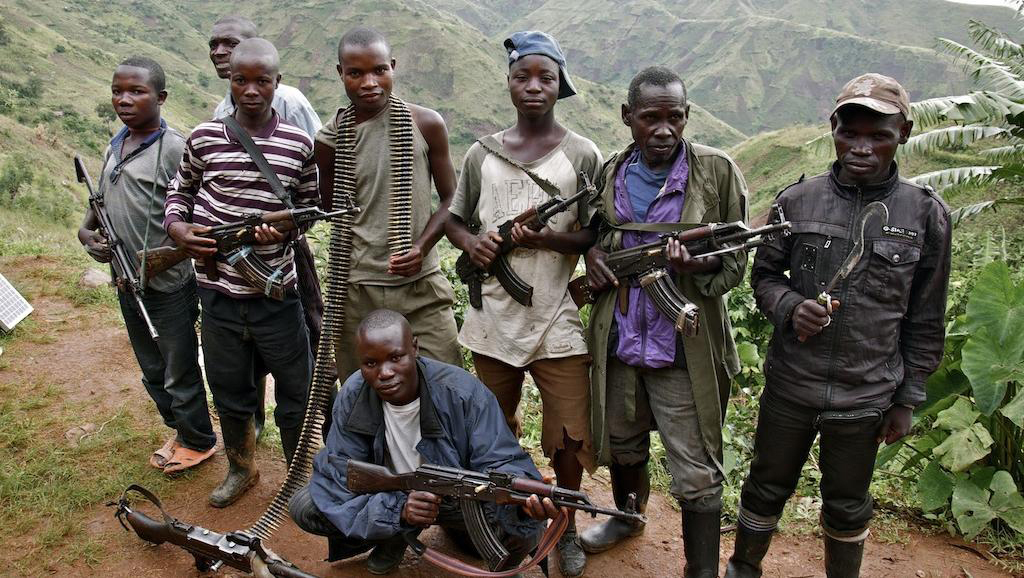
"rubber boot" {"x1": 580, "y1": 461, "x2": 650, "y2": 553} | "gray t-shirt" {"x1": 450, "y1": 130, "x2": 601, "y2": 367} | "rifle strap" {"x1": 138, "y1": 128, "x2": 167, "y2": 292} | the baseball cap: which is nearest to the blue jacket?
"gray t-shirt" {"x1": 450, "y1": 130, "x2": 601, "y2": 367}

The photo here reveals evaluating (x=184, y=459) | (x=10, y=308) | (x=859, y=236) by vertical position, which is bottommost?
(x=184, y=459)

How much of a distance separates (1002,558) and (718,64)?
430 feet

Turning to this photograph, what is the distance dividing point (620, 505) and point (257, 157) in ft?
9.48

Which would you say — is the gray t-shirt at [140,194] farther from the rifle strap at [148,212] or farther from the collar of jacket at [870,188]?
the collar of jacket at [870,188]

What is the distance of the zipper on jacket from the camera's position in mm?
3230

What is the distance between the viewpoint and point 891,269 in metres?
3.17

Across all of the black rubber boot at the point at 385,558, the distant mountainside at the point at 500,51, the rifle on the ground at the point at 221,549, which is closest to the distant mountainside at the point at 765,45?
the distant mountainside at the point at 500,51

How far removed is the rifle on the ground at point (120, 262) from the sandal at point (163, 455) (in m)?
0.98

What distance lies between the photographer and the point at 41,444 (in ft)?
17.7

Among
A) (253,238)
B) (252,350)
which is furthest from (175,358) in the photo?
(253,238)

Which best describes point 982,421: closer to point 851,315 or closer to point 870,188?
point 851,315

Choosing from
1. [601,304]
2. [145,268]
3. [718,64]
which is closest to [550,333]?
[601,304]

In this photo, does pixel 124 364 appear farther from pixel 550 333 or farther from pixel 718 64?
pixel 718 64

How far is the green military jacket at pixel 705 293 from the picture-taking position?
345cm
